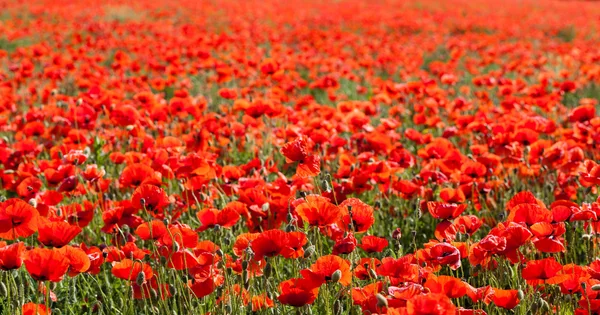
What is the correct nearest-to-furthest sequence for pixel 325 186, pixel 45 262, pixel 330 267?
pixel 45 262 < pixel 330 267 < pixel 325 186

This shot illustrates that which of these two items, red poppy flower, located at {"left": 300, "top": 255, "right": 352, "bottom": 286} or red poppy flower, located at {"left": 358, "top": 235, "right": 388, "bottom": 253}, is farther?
red poppy flower, located at {"left": 358, "top": 235, "right": 388, "bottom": 253}

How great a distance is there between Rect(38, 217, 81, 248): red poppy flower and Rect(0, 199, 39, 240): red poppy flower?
0.08m

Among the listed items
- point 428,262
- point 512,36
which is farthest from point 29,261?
point 512,36

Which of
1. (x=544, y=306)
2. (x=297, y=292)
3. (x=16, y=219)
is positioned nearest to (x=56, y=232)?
(x=16, y=219)

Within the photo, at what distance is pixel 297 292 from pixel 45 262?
654 mm

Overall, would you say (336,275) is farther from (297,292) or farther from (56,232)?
(56,232)

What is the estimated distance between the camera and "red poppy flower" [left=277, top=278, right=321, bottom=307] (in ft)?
5.45

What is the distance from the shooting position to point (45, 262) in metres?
1.59

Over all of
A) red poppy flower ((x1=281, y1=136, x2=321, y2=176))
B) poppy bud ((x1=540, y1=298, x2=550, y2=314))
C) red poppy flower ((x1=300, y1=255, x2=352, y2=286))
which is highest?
red poppy flower ((x1=281, y1=136, x2=321, y2=176))

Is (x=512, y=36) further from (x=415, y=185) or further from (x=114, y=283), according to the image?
(x=114, y=283)

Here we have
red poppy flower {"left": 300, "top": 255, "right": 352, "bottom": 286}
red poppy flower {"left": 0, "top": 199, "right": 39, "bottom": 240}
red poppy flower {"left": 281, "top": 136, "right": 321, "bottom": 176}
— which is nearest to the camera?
red poppy flower {"left": 300, "top": 255, "right": 352, "bottom": 286}

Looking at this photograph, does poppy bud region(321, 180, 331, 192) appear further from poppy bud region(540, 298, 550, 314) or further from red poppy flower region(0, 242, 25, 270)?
red poppy flower region(0, 242, 25, 270)

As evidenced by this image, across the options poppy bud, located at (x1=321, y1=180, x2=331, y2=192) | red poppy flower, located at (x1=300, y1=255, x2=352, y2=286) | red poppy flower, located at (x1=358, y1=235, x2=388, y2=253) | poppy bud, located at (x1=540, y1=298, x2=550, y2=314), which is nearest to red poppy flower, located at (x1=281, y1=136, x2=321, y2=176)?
poppy bud, located at (x1=321, y1=180, x2=331, y2=192)

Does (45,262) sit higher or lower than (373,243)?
higher
